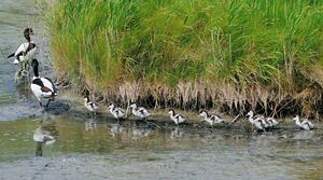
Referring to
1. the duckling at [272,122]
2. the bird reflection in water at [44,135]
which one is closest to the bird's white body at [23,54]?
the bird reflection in water at [44,135]

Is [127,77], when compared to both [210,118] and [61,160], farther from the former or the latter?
[61,160]

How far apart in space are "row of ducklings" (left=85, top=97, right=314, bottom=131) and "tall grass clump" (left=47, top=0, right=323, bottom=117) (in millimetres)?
282

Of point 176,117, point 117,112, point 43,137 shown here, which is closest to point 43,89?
point 117,112

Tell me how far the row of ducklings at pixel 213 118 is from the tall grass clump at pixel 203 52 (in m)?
0.28

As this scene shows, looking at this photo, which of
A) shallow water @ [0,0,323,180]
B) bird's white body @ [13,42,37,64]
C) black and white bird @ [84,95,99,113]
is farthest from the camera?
bird's white body @ [13,42,37,64]

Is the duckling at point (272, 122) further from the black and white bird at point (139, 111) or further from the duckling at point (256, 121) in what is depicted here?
the black and white bird at point (139, 111)

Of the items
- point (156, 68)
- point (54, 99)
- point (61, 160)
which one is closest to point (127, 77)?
point (156, 68)

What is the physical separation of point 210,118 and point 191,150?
839 millimetres

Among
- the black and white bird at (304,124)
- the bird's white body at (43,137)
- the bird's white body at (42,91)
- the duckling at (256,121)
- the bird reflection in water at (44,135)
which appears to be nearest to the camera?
the bird reflection in water at (44,135)

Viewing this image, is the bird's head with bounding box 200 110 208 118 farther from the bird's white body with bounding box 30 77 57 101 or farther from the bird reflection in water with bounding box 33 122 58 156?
the bird's white body with bounding box 30 77 57 101

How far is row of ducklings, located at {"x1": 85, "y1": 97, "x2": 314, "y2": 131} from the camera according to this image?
32.2ft

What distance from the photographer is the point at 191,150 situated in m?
9.23

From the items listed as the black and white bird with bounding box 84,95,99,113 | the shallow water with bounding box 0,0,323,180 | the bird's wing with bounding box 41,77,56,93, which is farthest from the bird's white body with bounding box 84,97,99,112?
the bird's wing with bounding box 41,77,56,93

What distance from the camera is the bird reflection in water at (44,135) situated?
30.7 ft
